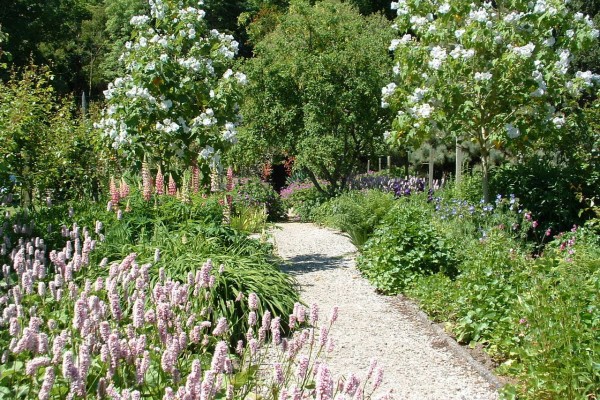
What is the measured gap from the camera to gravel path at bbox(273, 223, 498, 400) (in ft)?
13.6

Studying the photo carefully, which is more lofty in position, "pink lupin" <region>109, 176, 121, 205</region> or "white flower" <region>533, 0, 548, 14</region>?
"white flower" <region>533, 0, 548, 14</region>

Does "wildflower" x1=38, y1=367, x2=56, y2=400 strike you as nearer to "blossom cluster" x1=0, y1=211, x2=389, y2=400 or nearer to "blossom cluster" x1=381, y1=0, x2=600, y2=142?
"blossom cluster" x1=0, y1=211, x2=389, y2=400

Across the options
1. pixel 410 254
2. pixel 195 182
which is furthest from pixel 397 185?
pixel 195 182

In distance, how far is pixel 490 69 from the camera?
812 centimetres

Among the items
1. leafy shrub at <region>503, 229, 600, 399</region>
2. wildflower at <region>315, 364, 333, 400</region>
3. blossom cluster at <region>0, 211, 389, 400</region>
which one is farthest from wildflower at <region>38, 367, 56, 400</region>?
leafy shrub at <region>503, 229, 600, 399</region>

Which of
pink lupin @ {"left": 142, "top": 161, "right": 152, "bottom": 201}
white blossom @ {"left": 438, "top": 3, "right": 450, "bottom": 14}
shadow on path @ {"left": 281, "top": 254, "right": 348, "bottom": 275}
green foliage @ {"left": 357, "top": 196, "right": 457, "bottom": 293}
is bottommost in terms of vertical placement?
shadow on path @ {"left": 281, "top": 254, "right": 348, "bottom": 275}

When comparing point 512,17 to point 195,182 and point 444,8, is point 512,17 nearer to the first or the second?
point 444,8

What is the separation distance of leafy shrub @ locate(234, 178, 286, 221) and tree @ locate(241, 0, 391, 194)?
2.90 ft

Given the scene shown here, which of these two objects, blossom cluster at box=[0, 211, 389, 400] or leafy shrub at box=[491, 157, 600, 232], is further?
leafy shrub at box=[491, 157, 600, 232]

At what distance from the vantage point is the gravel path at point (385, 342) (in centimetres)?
415

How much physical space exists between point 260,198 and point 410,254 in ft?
24.3

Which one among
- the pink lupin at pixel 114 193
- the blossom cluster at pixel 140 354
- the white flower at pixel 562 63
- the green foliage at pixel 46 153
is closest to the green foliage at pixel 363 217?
the white flower at pixel 562 63

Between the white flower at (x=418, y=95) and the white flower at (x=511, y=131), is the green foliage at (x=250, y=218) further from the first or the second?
the white flower at (x=511, y=131)

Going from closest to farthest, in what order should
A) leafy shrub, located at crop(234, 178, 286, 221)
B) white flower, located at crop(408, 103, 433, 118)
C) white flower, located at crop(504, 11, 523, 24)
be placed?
white flower, located at crop(504, 11, 523, 24)
white flower, located at crop(408, 103, 433, 118)
leafy shrub, located at crop(234, 178, 286, 221)
